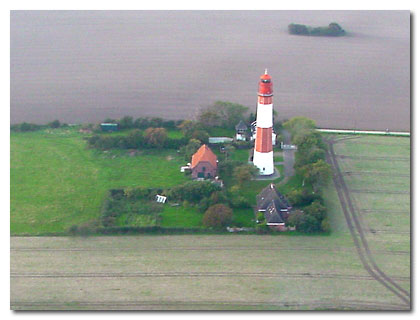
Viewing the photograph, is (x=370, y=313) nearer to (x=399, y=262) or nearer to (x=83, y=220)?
(x=399, y=262)

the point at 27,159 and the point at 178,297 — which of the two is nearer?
the point at 178,297

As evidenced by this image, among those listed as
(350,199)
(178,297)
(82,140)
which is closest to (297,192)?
(350,199)

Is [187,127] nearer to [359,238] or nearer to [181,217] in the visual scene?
[181,217]

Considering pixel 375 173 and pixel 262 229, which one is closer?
pixel 262 229

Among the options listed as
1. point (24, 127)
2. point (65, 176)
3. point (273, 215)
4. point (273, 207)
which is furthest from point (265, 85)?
point (24, 127)

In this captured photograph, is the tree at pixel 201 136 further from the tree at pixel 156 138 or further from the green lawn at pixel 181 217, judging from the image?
the green lawn at pixel 181 217

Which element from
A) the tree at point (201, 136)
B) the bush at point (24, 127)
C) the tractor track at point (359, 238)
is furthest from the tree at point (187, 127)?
the bush at point (24, 127)
